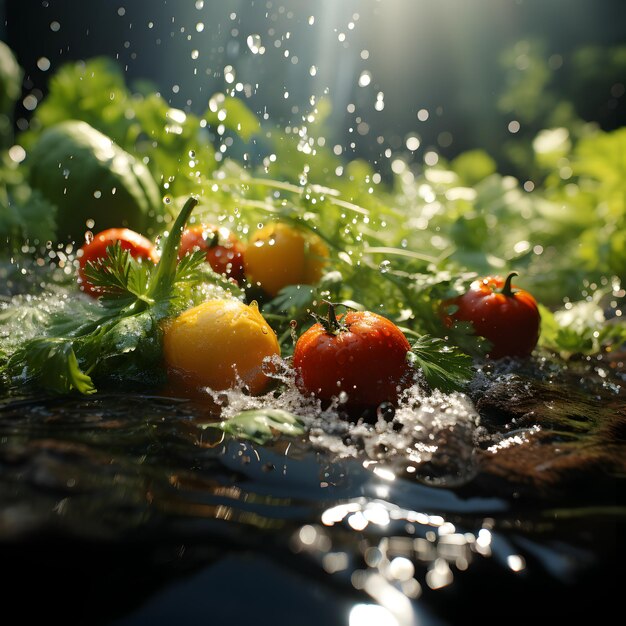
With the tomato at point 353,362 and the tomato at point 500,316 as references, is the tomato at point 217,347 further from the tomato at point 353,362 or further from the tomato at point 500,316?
the tomato at point 500,316

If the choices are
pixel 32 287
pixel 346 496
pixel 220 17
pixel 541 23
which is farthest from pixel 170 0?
pixel 541 23

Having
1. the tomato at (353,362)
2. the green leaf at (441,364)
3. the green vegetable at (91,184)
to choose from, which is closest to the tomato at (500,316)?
the green leaf at (441,364)

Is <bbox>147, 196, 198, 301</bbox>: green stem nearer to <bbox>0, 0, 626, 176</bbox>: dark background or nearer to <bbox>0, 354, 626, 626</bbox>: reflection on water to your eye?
<bbox>0, 354, 626, 626</bbox>: reflection on water

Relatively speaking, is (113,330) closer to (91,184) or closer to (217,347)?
(217,347)

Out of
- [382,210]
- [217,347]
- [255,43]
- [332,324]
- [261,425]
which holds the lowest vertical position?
[261,425]

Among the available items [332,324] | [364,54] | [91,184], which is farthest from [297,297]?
[364,54]

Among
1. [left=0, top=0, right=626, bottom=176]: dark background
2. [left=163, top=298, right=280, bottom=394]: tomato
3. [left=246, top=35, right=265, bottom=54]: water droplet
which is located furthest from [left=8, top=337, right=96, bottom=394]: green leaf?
[left=246, top=35, right=265, bottom=54]: water droplet

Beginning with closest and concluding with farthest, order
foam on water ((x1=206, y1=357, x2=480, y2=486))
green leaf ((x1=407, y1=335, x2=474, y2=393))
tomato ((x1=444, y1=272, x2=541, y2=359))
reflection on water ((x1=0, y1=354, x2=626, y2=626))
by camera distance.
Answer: reflection on water ((x1=0, y1=354, x2=626, y2=626))
foam on water ((x1=206, y1=357, x2=480, y2=486))
green leaf ((x1=407, y1=335, x2=474, y2=393))
tomato ((x1=444, y1=272, x2=541, y2=359))
